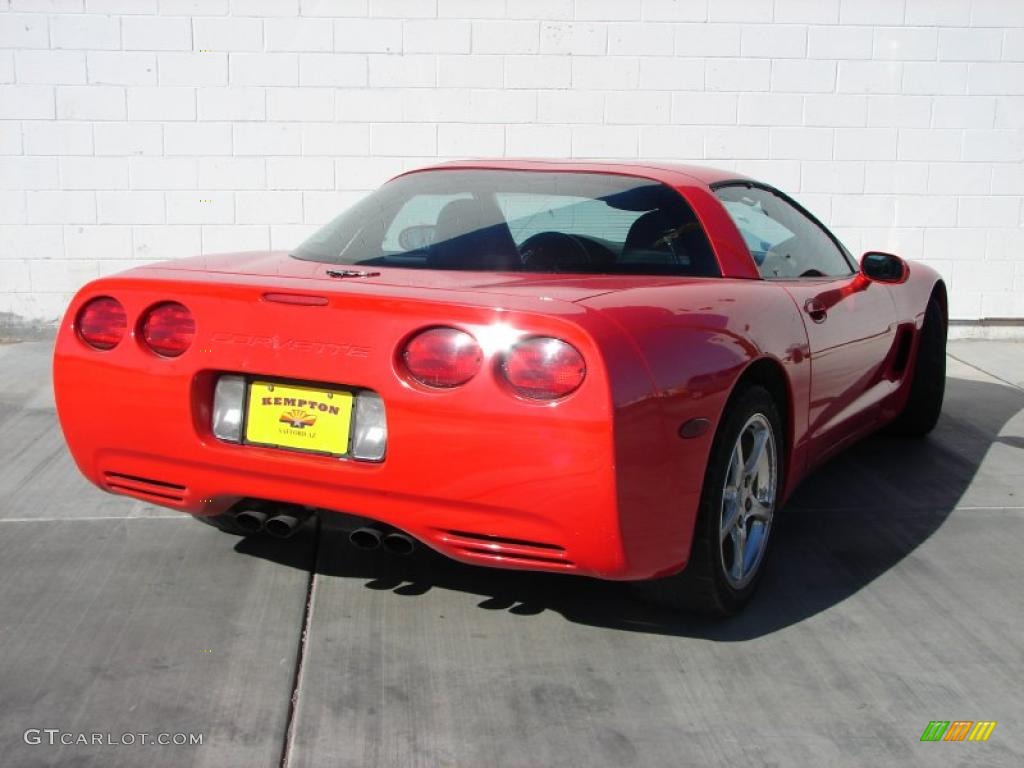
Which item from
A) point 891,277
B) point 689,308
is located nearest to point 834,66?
point 891,277

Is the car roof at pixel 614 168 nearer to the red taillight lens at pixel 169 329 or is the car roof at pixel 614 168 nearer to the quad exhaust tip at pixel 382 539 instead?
the red taillight lens at pixel 169 329

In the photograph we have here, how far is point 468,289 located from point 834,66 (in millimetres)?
5951

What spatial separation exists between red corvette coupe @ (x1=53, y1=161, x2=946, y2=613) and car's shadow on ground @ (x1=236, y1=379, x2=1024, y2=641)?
0.16 metres

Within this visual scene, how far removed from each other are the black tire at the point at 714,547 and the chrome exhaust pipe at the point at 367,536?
2.49 feet

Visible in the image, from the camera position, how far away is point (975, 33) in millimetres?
8383

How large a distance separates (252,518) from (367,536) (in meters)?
0.39

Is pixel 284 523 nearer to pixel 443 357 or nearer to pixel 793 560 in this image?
A: pixel 443 357

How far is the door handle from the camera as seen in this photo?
3.99 metres

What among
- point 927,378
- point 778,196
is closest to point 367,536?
point 778,196

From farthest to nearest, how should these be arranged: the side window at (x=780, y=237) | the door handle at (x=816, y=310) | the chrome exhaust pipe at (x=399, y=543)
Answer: the side window at (x=780, y=237), the door handle at (x=816, y=310), the chrome exhaust pipe at (x=399, y=543)

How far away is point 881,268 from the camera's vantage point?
4.64m

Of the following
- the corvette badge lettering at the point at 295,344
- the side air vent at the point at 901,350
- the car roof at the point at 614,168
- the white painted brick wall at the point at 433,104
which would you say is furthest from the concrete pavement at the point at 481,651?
the white painted brick wall at the point at 433,104

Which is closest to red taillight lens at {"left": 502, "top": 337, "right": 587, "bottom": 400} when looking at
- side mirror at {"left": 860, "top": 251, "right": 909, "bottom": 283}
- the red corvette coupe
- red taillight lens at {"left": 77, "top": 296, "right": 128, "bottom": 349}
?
the red corvette coupe

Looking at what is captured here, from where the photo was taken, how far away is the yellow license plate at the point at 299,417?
10.1ft
